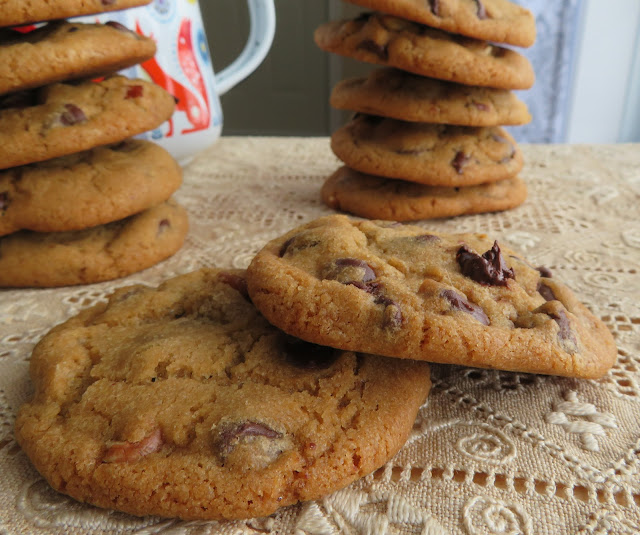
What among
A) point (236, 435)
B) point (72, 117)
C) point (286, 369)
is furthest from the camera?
point (72, 117)

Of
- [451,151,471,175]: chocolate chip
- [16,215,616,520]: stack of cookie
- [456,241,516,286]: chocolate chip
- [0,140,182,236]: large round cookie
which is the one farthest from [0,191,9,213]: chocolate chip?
[451,151,471,175]: chocolate chip

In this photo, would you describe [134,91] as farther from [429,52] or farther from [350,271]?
[350,271]

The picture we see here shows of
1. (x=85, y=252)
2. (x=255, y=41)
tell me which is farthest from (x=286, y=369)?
(x=255, y=41)

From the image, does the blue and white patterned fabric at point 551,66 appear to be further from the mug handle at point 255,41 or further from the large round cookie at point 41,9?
the large round cookie at point 41,9

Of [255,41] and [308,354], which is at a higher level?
[255,41]

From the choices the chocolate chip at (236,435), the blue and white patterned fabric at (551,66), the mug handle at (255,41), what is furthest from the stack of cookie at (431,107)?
the blue and white patterned fabric at (551,66)

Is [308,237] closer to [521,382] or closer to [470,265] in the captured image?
[470,265]
